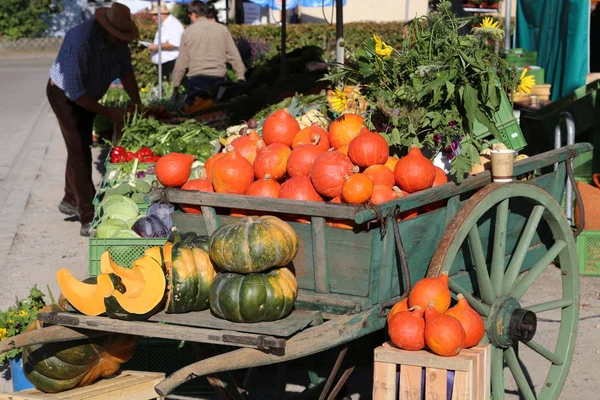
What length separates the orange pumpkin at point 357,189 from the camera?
3605 mm

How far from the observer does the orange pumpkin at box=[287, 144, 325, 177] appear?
398 cm

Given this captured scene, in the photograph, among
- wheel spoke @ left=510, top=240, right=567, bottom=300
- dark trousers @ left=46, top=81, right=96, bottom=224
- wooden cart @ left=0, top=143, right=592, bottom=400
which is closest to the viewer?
wooden cart @ left=0, top=143, right=592, bottom=400

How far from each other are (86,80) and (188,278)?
15.5ft

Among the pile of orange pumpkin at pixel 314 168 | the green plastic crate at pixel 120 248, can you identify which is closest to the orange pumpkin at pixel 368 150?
the pile of orange pumpkin at pixel 314 168

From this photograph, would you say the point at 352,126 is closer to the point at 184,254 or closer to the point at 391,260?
the point at 391,260

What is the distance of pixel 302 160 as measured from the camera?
3.99 meters

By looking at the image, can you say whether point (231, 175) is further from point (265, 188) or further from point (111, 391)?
point (111, 391)

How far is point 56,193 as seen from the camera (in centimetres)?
988

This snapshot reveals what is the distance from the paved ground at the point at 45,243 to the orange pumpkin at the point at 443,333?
157cm

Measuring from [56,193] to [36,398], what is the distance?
6.31 meters

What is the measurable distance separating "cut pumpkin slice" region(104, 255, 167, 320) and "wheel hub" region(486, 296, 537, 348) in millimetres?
1431

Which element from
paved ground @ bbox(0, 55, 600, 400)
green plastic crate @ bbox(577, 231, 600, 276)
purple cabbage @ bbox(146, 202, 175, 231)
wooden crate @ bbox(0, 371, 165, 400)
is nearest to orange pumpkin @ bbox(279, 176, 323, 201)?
wooden crate @ bbox(0, 371, 165, 400)

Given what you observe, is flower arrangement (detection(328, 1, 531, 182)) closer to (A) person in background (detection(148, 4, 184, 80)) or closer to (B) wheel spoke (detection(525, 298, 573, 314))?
(B) wheel spoke (detection(525, 298, 573, 314))

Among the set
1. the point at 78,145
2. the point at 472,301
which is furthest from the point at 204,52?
the point at 472,301
